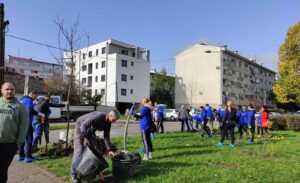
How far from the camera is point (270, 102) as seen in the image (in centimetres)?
7700

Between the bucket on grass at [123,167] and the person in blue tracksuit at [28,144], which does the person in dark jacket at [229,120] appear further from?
the person in blue tracksuit at [28,144]

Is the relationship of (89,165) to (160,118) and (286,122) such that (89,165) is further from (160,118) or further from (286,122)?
(286,122)

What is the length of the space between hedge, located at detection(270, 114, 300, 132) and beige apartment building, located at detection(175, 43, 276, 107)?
96.6 feet

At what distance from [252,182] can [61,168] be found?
4.34 metres

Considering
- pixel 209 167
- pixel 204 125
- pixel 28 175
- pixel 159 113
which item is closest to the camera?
pixel 28 175

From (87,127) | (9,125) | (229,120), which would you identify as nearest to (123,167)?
(87,127)

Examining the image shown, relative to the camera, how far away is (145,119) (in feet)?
26.5

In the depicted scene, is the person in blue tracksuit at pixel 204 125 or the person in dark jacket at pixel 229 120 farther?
the person in blue tracksuit at pixel 204 125

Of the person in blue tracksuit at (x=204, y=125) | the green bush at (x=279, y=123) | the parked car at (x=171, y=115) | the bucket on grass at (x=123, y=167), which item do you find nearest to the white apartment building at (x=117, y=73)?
the parked car at (x=171, y=115)

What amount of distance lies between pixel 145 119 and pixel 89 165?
126 inches

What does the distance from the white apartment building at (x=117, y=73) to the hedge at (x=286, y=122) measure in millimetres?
28802

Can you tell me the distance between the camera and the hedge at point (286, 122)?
2108 cm

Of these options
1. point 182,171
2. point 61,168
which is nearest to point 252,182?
point 182,171

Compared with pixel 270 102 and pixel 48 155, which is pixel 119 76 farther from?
pixel 270 102
